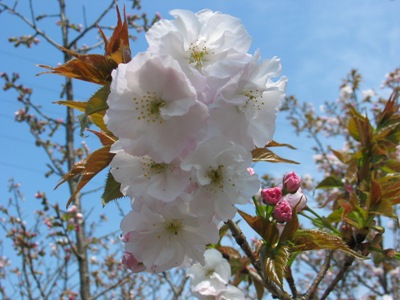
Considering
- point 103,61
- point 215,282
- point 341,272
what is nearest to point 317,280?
point 341,272

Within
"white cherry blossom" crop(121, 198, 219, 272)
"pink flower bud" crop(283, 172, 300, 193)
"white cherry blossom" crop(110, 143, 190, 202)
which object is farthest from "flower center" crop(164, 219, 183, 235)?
"pink flower bud" crop(283, 172, 300, 193)

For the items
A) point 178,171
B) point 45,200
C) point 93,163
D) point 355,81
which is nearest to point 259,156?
point 178,171

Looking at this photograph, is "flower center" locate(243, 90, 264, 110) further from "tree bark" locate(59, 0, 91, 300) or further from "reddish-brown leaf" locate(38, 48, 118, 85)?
"tree bark" locate(59, 0, 91, 300)

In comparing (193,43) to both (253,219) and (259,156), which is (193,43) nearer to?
(259,156)

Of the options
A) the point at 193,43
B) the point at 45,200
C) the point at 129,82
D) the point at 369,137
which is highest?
the point at 45,200

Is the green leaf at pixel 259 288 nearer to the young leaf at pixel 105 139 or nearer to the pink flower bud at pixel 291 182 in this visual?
the pink flower bud at pixel 291 182
